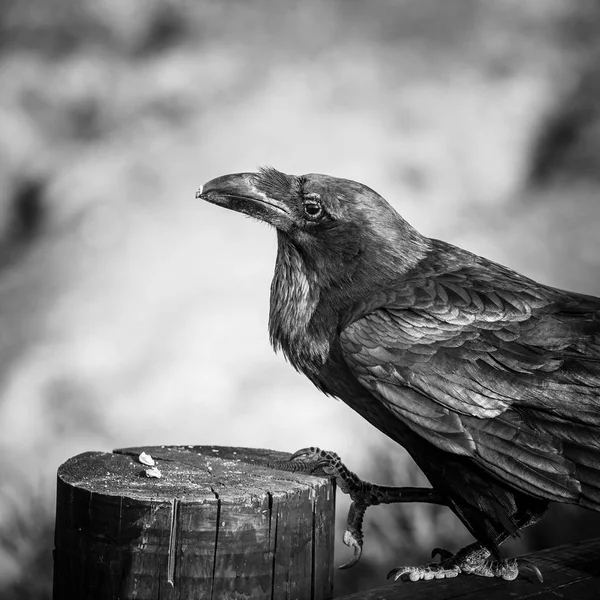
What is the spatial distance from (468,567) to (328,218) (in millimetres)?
1604

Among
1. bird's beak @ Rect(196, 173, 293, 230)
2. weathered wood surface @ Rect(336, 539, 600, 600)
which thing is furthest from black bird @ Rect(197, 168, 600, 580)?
weathered wood surface @ Rect(336, 539, 600, 600)

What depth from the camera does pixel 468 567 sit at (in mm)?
3080

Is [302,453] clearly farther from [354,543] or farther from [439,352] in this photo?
[439,352]

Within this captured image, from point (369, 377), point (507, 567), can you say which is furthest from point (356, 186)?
point (507, 567)

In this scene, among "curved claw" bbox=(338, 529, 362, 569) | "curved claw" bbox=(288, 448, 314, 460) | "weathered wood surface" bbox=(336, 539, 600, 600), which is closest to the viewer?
"weathered wood surface" bbox=(336, 539, 600, 600)

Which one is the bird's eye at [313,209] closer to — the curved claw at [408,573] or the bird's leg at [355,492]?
the bird's leg at [355,492]

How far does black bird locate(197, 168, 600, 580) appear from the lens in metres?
2.90

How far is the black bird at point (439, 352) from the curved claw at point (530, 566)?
0.01 metres

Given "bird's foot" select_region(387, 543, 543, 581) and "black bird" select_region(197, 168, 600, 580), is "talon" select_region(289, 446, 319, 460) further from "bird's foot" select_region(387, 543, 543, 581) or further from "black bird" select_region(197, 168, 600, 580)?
"bird's foot" select_region(387, 543, 543, 581)

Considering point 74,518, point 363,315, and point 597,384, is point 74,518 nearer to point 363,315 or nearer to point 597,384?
point 363,315

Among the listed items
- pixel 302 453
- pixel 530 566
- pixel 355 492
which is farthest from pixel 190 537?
pixel 530 566

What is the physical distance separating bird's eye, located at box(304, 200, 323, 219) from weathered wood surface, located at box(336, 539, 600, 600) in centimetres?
161

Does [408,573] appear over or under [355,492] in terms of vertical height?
under

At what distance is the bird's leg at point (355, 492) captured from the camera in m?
3.24
